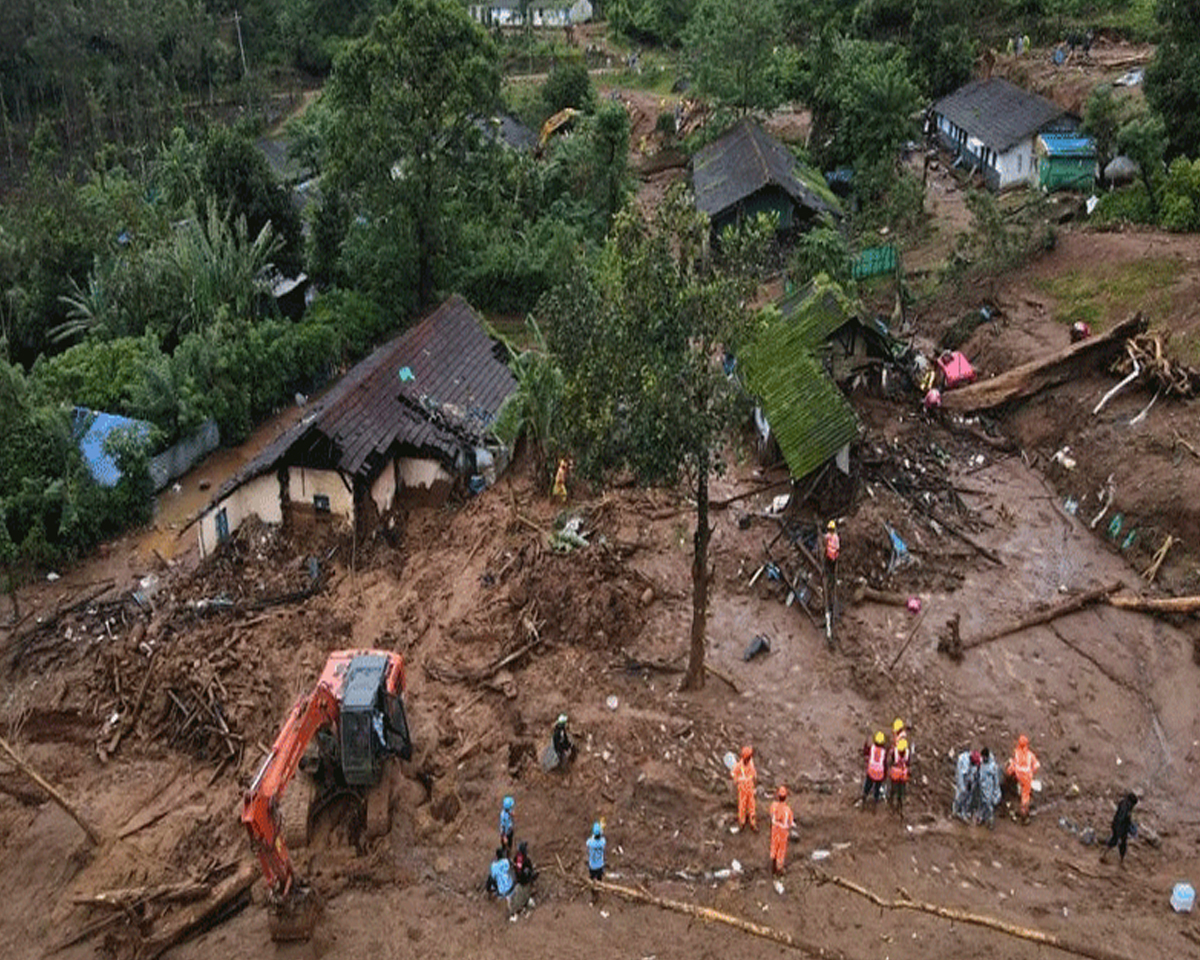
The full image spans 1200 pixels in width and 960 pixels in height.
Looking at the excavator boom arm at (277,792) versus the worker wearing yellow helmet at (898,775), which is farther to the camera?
the worker wearing yellow helmet at (898,775)

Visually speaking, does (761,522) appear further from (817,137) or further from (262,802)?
(817,137)

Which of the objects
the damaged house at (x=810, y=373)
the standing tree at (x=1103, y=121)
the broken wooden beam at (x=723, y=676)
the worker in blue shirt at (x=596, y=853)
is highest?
the standing tree at (x=1103, y=121)

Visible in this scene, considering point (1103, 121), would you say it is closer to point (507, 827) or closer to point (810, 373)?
point (810, 373)

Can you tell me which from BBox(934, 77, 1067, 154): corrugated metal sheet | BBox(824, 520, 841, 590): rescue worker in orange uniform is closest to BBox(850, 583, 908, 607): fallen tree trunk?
BBox(824, 520, 841, 590): rescue worker in orange uniform

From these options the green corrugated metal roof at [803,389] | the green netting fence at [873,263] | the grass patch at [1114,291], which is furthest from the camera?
the green netting fence at [873,263]

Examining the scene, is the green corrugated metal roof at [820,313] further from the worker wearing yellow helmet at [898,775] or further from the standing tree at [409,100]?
the worker wearing yellow helmet at [898,775]

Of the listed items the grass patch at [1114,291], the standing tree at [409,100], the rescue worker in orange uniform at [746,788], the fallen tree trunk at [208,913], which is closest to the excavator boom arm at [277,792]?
the fallen tree trunk at [208,913]
